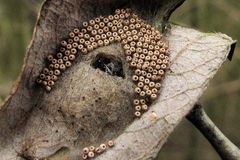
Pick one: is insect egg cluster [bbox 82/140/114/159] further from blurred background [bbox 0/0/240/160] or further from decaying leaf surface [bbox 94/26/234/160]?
blurred background [bbox 0/0/240/160]

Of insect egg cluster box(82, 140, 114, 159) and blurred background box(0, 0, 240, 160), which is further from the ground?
insect egg cluster box(82, 140, 114, 159)

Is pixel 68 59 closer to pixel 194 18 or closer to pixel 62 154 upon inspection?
pixel 62 154

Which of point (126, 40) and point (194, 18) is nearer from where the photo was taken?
point (126, 40)

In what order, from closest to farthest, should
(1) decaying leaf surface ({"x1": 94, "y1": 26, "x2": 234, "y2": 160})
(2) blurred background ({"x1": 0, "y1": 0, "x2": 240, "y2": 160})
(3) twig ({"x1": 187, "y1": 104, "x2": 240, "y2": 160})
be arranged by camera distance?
(1) decaying leaf surface ({"x1": 94, "y1": 26, "x2": 234, "y2": 160}) → (3) twig ({"x1": 187, "y1": 104, "x2": 240, "y2": 160}) → (2) blurred background ({"x1": 0, "y1": 0, "x2": 240, "y2": 160})

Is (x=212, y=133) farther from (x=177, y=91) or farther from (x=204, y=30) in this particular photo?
(x=204, y=30)

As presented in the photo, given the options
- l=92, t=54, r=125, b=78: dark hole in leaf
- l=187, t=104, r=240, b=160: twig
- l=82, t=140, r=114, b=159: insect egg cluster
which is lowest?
l=82, t=140, r=114, b=159: insect egg cluster

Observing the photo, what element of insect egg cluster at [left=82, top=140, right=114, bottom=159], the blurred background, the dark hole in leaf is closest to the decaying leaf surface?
insect egg cluster at [left=82, top=140, right=114, bottom=159]

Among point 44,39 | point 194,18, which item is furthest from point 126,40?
point 194,18
